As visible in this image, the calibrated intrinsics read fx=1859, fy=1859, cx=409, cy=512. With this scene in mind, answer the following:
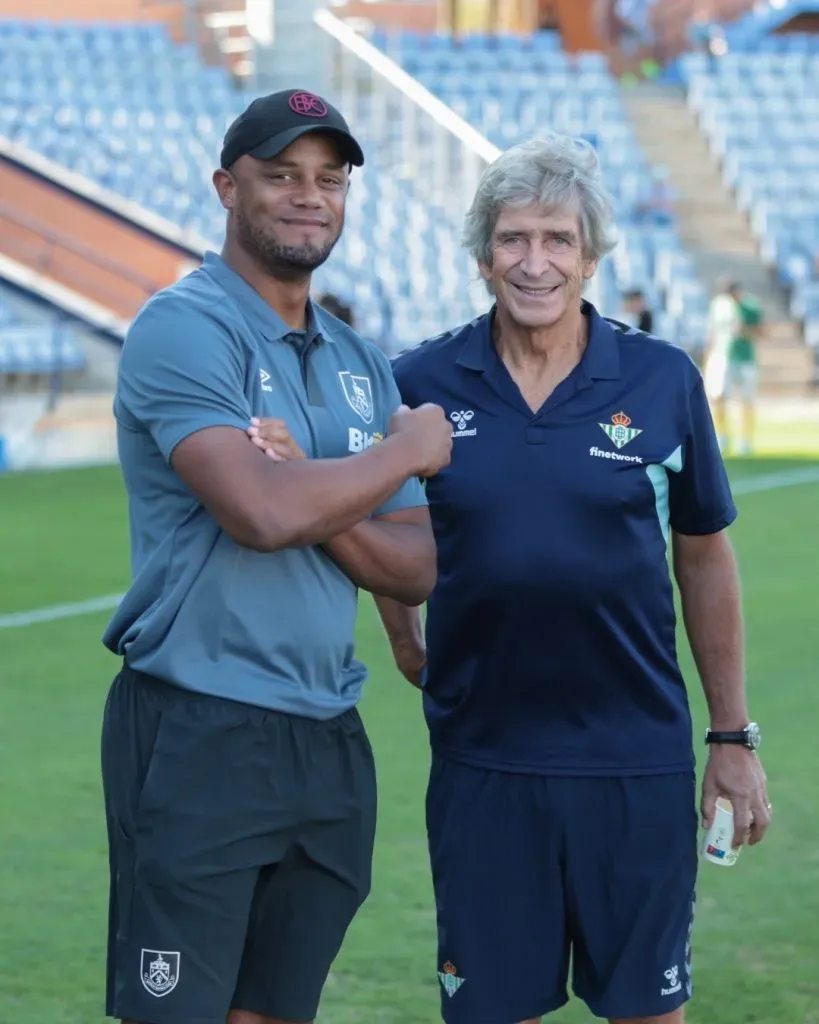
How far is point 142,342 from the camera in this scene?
2.98m

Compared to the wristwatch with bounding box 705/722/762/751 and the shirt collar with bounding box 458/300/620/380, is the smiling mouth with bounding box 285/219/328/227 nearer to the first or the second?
the shirt collar with bounding box 458/300/620/380

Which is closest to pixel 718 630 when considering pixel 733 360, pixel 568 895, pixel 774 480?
pixel 568 895

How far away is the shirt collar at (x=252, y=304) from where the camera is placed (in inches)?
121

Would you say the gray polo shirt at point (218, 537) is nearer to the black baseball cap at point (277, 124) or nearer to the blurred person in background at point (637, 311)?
the black baseball cap at point (277, 124)

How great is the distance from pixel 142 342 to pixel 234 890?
0.90m

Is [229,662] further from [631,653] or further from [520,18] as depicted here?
[520,18]

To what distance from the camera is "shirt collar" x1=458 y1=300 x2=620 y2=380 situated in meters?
3.38

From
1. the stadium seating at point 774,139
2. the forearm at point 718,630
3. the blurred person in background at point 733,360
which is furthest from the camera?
the stadium seating at point 774,139

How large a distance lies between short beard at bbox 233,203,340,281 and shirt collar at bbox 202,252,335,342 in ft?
0.16

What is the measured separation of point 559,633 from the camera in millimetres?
3318

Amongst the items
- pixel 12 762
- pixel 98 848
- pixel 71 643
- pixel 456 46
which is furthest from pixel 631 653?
pixel 456 46

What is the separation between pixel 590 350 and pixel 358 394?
0.47 meters

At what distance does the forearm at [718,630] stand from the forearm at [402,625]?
527 millimetres

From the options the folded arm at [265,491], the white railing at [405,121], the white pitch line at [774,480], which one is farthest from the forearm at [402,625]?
the white railing at [405,121]
